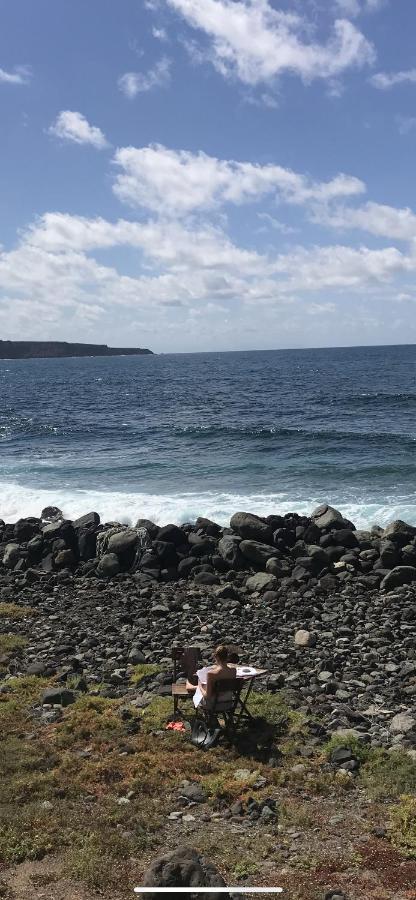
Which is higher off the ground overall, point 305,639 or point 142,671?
point 305,639

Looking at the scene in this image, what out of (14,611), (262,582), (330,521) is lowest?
(14,611)

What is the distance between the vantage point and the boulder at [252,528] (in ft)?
70.8

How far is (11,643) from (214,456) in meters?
26.8

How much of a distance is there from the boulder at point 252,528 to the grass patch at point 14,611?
766 cm

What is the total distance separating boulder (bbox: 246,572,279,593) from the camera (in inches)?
701

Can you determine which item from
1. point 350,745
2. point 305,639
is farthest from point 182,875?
point 305,639

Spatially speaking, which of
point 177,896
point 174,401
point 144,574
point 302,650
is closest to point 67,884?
point 177,896

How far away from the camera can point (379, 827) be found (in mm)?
7438

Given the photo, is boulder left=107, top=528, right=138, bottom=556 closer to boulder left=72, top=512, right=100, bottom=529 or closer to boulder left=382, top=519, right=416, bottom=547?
boulder left=72, top=512, right=100, bottom=529

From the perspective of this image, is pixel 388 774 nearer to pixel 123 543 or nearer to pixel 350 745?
pixel 350 745

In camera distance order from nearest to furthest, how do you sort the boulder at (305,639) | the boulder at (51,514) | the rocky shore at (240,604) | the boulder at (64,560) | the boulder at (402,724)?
the boulder at (402,724)
the rocky shore at (240,604)
the boulder at (305,639)
the boulder at (64,560)
the boulder at (51,514)

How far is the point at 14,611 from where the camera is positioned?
16.6 m

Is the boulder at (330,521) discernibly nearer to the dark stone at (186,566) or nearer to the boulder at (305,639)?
the dark stone at (186,566)

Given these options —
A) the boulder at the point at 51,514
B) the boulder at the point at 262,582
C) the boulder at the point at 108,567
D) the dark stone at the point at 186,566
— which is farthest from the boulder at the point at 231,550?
the boulder at the point at 51,514
